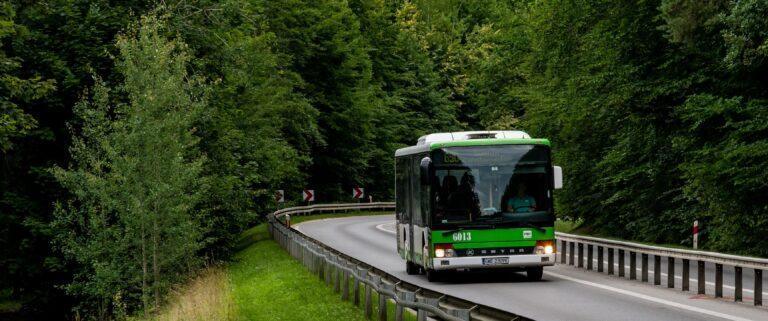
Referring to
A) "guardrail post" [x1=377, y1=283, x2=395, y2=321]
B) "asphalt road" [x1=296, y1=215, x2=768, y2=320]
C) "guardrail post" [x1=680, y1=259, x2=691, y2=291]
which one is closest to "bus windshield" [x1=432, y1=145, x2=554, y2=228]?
"asphalt road" [x1=296, y1=215, x2=768, y2=320]

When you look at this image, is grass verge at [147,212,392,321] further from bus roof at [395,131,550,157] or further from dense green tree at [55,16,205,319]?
bus roof at [395,131,550,157]

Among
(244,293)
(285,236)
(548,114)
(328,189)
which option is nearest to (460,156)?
(244,293)

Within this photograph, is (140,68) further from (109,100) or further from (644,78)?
(644,78)

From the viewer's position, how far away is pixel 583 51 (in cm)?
4338

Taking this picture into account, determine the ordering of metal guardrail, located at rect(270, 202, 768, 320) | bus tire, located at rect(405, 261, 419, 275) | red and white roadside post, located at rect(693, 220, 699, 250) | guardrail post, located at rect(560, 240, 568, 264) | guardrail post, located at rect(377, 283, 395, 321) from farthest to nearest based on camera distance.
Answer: red and white roadside post, located at rect(693, 220, 699, 250) < guardrail post, located at rect(560, 240, 568, 264) < bus tire, located at rect(405, 261, 419, 275) < guardrail post, located at rect(377, 283, 395, 321) < metal guardrail, located at rect(270, 202, 768, 320)

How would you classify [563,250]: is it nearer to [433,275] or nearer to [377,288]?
[433,275]

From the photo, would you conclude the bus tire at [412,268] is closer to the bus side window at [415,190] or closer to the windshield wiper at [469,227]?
the bus side window at [415,190]

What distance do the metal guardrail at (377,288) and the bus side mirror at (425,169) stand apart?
6.46 feet

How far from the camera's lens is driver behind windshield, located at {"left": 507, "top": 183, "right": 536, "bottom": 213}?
71.2 ft

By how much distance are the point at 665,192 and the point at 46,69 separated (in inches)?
770

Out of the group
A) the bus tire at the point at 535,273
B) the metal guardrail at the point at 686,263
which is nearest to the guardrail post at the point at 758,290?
the metal guardrail at the point at 686,263

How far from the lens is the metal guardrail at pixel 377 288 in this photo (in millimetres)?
10828

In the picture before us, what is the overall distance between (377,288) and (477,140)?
22.8 feet

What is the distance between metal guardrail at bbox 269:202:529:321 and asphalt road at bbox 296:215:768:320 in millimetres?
1762
